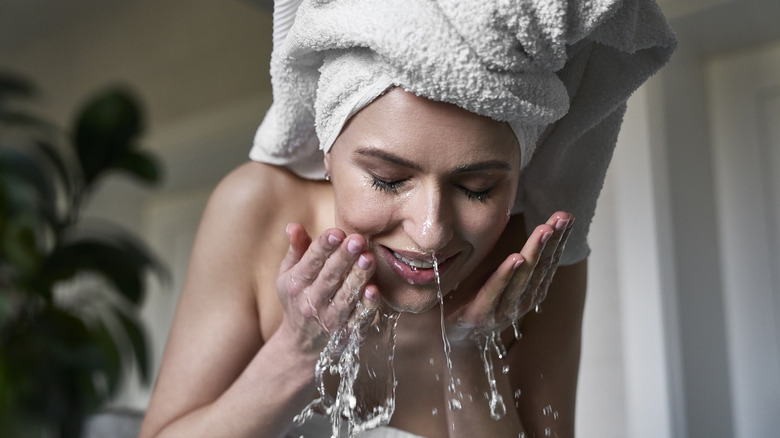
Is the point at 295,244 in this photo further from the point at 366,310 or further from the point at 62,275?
the point at 62,275

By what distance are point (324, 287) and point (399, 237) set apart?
93 mm

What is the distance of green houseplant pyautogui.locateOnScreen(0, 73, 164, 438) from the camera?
2.23 m

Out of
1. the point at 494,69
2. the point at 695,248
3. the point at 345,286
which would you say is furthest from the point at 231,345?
the point at 695,248

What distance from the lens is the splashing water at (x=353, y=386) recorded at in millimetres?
803

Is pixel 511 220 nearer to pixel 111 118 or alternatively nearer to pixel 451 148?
pixel 451 148

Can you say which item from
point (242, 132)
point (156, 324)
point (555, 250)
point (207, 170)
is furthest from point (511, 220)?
Result: point (156, 324)

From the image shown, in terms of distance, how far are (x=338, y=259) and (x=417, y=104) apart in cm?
17

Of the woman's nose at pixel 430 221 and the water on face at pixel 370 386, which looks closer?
the woman's nose at pixel 430 221

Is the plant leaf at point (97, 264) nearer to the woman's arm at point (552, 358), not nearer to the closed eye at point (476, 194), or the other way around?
the woman's arm at point (552, 358)

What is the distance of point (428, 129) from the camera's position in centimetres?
67

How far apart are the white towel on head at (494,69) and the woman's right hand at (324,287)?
0.42ft

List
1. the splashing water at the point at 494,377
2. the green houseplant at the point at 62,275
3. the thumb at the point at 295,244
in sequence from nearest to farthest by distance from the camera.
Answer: the thumb at the point at 295,244, the splashing water at the point at 494,377, the green houseplant at the point at 62,275

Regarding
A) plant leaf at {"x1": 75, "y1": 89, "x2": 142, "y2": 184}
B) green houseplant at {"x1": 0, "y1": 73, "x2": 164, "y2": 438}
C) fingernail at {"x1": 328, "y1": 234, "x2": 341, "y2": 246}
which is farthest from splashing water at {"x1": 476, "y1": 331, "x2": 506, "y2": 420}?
plant leaf at {"x1": 75, "y1": 89, "x2": 142, "y2": 184}

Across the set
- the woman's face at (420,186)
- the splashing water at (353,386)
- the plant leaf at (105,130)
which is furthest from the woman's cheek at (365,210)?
the plant leaf at (105,130)
